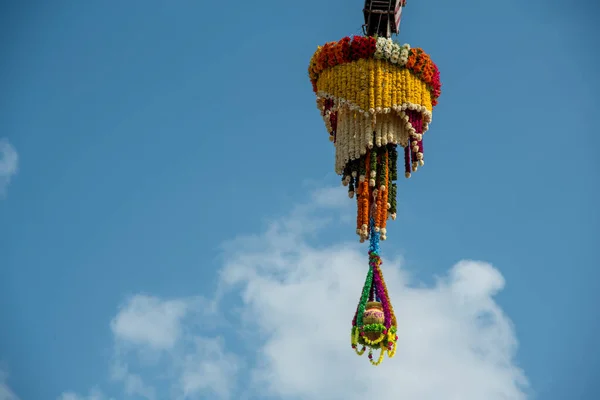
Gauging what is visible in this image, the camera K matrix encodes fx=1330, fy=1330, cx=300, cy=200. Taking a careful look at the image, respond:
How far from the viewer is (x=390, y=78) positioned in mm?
40094

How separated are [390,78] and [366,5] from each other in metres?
4.14

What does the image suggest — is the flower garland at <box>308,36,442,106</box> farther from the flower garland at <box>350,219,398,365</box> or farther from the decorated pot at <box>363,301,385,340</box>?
the decorated pot at <box>363,301,385,340</box>

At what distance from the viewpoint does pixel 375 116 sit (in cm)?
3997

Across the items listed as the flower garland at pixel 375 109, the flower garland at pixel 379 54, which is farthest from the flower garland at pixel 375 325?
the flower garland at pixel 379 54

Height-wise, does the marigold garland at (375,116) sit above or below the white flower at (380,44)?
below

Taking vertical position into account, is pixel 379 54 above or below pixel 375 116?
above

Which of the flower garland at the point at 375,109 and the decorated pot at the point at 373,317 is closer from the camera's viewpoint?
the decorated pot at the point at 373,317

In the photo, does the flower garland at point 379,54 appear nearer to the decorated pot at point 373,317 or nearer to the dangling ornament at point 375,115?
the dangling ornament at point 375,115

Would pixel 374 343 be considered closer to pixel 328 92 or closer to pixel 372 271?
pixel 372 271

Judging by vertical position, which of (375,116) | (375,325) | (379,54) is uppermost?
(379,54)

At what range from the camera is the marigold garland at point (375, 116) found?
40.0m

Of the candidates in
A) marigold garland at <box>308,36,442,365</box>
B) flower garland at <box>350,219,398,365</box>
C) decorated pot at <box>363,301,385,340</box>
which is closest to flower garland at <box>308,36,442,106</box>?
marigold garland at <box>308,36,442,365</box>

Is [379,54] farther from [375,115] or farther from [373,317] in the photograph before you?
[373,317]

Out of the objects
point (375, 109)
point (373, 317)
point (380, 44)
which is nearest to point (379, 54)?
point (380, 44)
